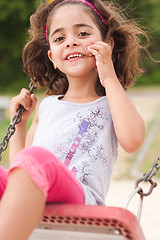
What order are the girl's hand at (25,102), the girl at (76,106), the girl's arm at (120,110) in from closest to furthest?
1. the girl at (76,106)
2. the girl's arm at (120,110)
3. the girl's hand at (25,102)

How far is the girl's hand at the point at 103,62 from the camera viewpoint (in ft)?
6.53

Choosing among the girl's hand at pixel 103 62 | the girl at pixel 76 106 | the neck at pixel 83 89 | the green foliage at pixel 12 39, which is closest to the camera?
the girl at pixel 76 106

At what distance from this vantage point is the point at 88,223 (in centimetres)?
149

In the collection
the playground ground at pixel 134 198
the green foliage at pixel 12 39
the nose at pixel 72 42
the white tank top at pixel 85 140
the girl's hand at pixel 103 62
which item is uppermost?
the green foliage at pixel 12 39

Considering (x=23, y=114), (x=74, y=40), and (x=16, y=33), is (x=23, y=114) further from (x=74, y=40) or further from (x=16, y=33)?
(x=16, y=33)

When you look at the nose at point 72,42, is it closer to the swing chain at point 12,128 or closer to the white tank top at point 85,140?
the white tank top at point 85,140

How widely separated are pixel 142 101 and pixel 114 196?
23.2 feet

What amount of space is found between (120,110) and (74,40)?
42 centimetres

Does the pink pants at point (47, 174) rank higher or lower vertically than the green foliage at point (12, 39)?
lower

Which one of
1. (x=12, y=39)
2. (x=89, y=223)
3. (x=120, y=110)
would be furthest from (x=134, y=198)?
(x=12, y=39)

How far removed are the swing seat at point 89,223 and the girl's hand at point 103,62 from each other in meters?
0.67

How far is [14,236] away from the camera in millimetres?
1353

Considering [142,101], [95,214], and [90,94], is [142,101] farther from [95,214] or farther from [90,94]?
[95,214]

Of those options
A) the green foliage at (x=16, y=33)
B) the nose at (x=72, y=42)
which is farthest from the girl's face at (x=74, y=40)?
the green foliage at (x=16, y=33)
